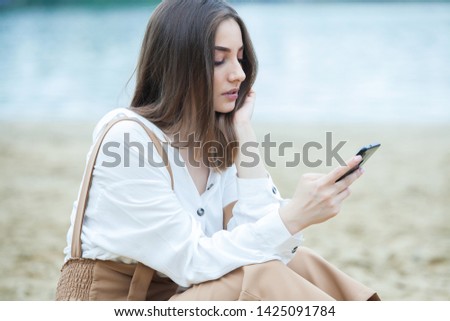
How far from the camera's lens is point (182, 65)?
7.21 feet

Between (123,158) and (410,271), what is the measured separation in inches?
101

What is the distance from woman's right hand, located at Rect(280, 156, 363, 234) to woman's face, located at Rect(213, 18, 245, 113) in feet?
1.55

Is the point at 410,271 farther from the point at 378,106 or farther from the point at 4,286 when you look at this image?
the point at 378,106

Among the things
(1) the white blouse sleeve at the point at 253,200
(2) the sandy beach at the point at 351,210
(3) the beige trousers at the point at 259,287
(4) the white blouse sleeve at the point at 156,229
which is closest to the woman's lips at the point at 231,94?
(1) the white blouse sleeve at the point at 253,200

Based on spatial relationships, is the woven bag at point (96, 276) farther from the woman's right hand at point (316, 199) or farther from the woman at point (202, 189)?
the woman's right hand at point (316, 199)

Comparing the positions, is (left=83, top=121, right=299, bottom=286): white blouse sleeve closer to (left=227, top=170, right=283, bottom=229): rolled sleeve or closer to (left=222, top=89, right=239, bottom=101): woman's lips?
(left=227, top=170, right=283, bottom=229): rolled sleeve

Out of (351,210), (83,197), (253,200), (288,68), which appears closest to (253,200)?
(253,200)

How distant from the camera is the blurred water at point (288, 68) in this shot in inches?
438

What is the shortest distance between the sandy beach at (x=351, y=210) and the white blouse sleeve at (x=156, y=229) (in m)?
1.83

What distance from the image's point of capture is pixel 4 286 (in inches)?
150

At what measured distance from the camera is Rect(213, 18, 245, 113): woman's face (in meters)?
2.23

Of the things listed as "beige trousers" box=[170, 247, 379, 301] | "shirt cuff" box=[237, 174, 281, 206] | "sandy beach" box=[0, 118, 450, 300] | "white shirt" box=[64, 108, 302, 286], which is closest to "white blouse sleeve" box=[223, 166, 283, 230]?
"shirt cuff" box=[237, 174, 281, 206]

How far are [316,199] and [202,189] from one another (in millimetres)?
492

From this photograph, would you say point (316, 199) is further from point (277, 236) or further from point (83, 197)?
point (83, 197)
